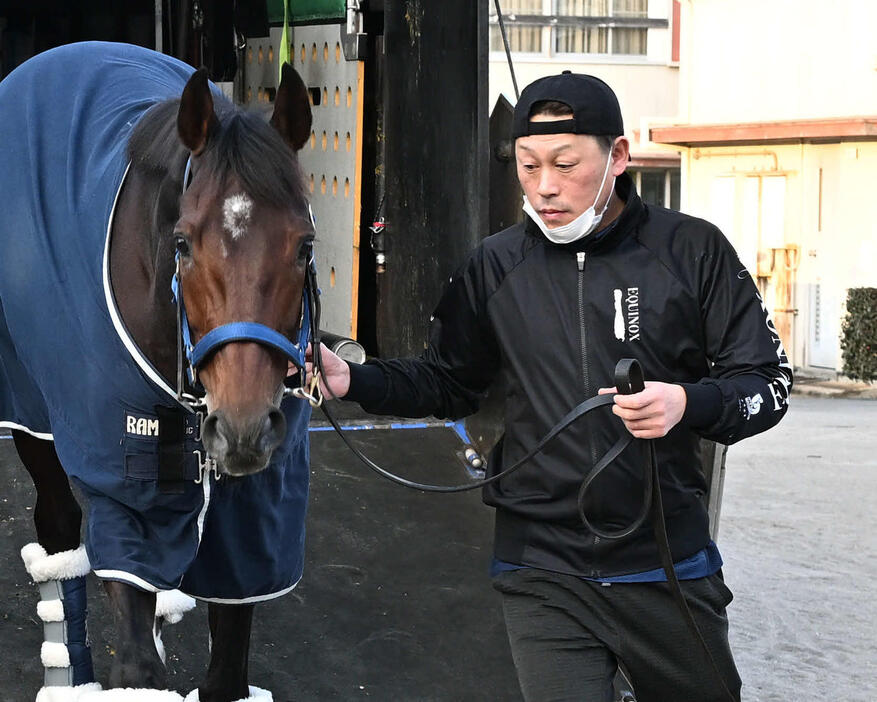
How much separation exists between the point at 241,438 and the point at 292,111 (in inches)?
33.0

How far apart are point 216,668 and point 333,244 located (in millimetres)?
3687

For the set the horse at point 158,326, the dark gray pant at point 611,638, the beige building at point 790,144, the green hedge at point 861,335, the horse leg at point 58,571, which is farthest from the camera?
the beige building at point 790,144

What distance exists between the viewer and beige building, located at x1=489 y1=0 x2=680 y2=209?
26656mm

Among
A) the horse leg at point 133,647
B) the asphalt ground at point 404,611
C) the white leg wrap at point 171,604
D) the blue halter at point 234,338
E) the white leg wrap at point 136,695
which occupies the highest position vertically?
the blue halter at point 234,338

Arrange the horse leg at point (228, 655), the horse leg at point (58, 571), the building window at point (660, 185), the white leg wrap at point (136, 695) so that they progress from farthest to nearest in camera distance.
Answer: the building window at point (660, 185) → the horse leg at point (58, 571) → the horse leg at point (228, 655) → the white leg wrap at point (136, 695)

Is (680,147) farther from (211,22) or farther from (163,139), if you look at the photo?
(163,139)

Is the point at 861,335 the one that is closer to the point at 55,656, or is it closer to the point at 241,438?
the point at 55,656

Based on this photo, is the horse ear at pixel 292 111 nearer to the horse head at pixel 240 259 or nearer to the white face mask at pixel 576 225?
the horse head at pixel 240 259

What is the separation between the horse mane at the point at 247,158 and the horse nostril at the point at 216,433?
480 mm

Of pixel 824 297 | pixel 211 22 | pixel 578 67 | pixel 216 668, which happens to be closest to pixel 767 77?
pixel 824 297

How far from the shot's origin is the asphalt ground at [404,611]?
15.7 ft

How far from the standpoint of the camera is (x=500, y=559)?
330cm

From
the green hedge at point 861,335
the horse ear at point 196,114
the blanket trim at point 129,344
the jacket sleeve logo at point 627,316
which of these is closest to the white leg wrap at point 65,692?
the blanket trim at point 129,344

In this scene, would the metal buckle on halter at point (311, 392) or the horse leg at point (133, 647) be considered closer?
the metal buckle on halter at point (311, 392)
